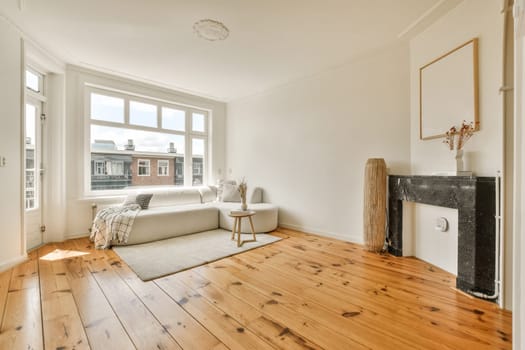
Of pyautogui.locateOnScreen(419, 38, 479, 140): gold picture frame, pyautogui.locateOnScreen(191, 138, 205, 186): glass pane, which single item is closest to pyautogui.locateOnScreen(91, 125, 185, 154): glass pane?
pyautogui.locateOnScreen(191, 138, 205, 186): glass pane

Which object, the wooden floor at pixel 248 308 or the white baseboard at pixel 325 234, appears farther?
the white baseboard at pixel 325 234

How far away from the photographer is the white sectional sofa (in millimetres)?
3676

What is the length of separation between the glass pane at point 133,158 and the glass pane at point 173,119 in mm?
200

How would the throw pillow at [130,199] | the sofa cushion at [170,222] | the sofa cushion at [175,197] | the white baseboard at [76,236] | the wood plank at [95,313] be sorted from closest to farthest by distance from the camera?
the wood plank at [95,313] → the sofa cushion at [170,222] → the white baseboard at [76,236] → the throw pillow at [130,199] → the sofa cushion at [175,197]

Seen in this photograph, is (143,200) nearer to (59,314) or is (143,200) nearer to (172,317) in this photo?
(59,314)

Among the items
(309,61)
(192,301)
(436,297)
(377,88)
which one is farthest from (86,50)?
(436,297)

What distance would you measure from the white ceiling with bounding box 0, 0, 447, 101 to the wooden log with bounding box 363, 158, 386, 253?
1693mm

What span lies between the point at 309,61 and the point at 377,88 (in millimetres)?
1115

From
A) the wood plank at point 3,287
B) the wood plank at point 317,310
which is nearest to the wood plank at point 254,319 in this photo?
the wood plank at point 317,310

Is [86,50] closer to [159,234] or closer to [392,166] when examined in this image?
[159,234]

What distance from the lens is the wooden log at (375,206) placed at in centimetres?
316

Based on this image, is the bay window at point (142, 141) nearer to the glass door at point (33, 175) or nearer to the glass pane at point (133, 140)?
the glass pane at point (133, 140)

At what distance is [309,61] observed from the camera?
371cm
